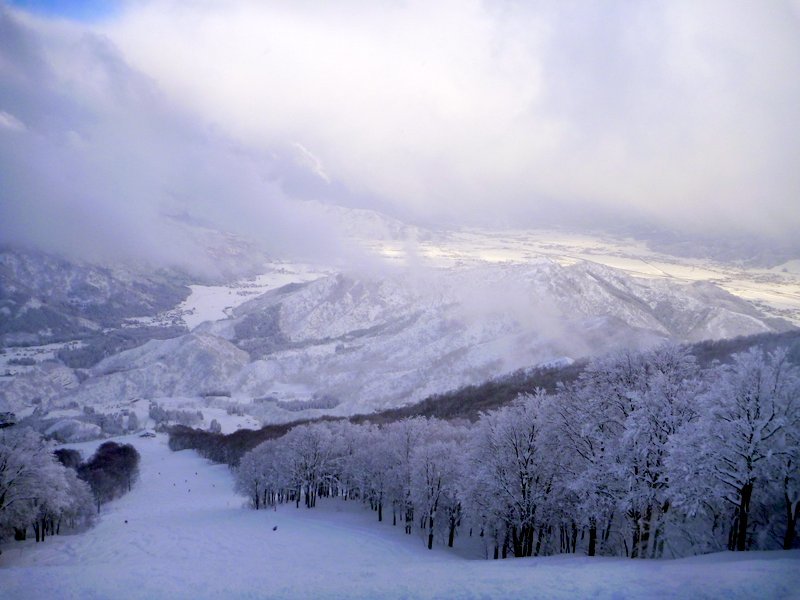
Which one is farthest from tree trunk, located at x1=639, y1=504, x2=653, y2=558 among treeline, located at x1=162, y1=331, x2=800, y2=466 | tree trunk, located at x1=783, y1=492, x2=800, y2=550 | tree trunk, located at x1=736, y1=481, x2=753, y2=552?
treeline, located at x1=162, y1=331, x2=800, y2=466

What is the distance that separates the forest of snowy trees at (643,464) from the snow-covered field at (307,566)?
333cm

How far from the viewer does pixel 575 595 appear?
21078 millimetres

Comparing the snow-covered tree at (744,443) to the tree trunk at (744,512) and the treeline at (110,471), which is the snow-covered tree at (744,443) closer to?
the tree trunk at (744,512)

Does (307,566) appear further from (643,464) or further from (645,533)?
(643,464)

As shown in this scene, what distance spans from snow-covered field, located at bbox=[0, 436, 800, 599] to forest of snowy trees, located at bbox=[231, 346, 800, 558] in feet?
10.9

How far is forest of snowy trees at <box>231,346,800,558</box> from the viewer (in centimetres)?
2441

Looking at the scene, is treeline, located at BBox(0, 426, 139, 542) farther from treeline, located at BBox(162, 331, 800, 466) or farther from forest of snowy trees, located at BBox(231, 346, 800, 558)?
treeline, located at BBox(162, 331, 800, 466)

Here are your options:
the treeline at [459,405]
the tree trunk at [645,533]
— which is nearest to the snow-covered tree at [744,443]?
the tree trunk at [645,533]

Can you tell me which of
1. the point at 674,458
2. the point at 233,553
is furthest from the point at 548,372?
the point at 674,458

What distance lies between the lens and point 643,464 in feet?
94.6

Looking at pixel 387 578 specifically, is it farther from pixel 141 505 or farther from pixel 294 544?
pixel 141 505

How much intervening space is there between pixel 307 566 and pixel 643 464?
28995 millimetres

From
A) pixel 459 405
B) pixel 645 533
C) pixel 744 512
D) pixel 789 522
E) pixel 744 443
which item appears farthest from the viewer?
pixel 459 405

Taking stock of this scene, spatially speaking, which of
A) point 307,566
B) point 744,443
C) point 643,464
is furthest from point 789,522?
point 307,566
